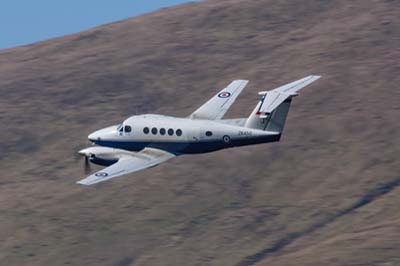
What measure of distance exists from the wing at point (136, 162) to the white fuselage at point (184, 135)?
47cm

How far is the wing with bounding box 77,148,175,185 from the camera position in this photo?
6669 cm

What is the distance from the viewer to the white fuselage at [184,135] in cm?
6894

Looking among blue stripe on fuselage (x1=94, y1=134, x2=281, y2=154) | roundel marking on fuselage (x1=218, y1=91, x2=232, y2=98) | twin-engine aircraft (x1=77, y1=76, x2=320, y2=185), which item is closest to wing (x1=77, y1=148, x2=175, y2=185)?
twin-engine aircraft (x1=77, y1=76, x2=320, y2=185)

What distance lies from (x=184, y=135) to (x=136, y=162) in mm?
3362

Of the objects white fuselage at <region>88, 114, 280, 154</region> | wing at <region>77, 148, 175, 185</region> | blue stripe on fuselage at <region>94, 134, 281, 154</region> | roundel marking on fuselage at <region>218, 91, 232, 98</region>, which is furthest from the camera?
roundel marking on fuselage at <region>218, 91, 232, 98</region>

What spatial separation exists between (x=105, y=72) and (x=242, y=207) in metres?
36.6

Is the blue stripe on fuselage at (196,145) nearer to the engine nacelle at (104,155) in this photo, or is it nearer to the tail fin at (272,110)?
the tail fin at (272,110)

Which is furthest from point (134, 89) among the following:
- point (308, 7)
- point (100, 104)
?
point (308, 7)

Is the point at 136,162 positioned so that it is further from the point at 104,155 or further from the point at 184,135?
the point at 184,135

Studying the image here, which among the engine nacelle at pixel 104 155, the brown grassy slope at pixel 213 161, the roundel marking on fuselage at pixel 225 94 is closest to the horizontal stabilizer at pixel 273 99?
the roundel marking on fuselage at pixel 225 94

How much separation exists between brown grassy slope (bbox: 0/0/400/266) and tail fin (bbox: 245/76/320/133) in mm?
48707

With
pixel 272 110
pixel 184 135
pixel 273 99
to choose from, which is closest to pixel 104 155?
pixel 184 135

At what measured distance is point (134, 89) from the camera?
15725 centimetres

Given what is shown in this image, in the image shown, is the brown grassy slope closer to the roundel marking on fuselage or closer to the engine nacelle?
the roundel marking on fuselage
